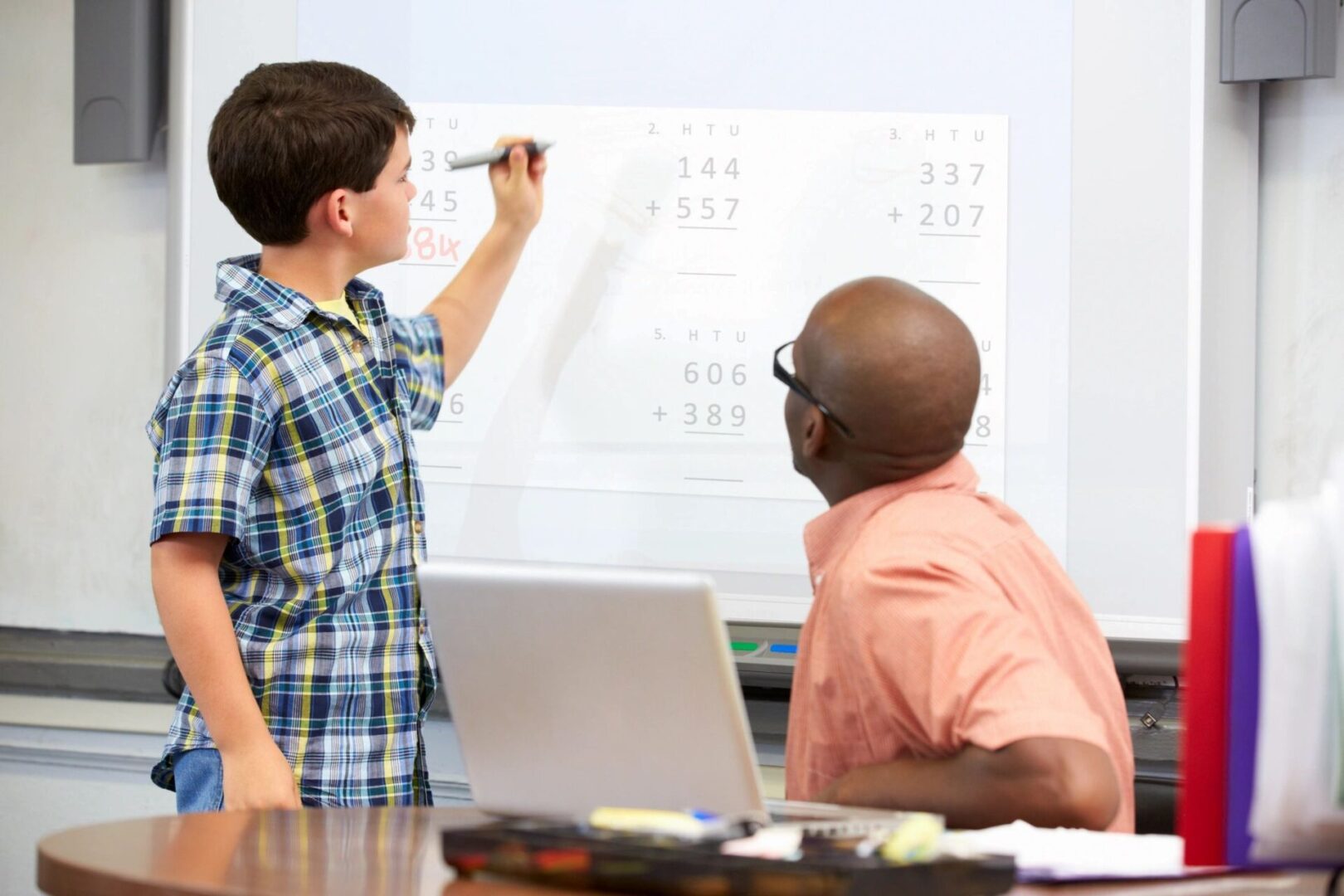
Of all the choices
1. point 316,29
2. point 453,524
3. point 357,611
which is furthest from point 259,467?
point 316,29

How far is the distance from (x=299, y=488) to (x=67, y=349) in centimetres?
111

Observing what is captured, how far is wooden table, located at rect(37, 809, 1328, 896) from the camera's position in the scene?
0.84 meters

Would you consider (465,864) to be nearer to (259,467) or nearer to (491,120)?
Answer: (259,467)

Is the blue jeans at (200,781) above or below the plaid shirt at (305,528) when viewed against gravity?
below

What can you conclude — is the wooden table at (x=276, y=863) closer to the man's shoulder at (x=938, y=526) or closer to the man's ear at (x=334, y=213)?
the man's shoulder at (x=938, y=526)

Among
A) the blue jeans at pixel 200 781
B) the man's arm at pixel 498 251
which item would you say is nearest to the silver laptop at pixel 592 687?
the blue jeans at pixel 200 781

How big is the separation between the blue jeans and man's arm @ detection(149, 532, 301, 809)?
0.07 metres

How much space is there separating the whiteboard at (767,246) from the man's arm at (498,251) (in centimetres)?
8

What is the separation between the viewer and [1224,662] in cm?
79

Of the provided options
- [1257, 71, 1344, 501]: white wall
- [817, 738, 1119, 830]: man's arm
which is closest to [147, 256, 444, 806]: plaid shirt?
[817, 738, 1119, 830]: man's arm

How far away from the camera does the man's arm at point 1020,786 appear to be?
928mm

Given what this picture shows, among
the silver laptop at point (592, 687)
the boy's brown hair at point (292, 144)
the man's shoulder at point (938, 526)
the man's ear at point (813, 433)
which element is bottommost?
the silver laptop at point (592, 687)

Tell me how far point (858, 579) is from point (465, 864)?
33cm

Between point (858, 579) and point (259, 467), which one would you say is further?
point (259, 467)
